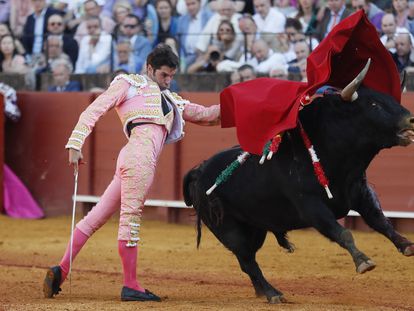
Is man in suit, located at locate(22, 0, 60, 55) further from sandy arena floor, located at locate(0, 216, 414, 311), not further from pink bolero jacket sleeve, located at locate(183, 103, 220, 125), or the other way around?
pink bolero jacket sleeve, located at locate(183, 103, 220, 125)

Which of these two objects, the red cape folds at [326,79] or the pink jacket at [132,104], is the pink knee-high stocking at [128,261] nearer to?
the pink jacket at [132,104]

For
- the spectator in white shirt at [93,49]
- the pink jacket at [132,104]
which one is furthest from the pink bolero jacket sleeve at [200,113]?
the spectator in white shirt at [93,49]

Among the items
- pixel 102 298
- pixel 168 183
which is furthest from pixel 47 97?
pixel 102 298

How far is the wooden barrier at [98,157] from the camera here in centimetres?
973

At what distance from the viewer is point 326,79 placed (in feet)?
18.7

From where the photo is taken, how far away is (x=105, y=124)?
441 inches

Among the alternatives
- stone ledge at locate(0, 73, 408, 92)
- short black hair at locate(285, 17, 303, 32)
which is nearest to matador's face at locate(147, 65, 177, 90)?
stone ledge at locate(0, 73, 408, 92)

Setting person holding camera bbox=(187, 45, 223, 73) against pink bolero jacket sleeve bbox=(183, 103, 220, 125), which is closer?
pink bolero jacket sleeve bbox=(183, 103, 220, 125)

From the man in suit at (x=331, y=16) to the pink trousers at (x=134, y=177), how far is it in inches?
170

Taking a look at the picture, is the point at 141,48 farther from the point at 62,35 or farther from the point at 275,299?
the point at 275,299

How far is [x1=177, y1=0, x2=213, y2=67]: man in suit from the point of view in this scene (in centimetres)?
1134

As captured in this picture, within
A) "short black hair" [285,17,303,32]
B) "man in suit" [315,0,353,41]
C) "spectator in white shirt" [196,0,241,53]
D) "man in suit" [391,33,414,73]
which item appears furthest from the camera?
"spectator in white shirt" [196,0,241,53]

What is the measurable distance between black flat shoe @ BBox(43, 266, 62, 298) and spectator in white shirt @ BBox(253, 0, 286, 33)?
5.19 metres

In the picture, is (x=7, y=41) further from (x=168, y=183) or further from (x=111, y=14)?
(x=168, y=183)
